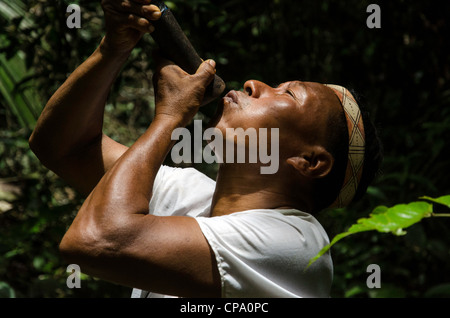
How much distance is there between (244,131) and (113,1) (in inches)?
22.1

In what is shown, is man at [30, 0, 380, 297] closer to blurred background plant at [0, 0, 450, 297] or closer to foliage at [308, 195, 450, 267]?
foliage at [308, 195, 450, 267]

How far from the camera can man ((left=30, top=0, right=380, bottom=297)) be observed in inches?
58.2

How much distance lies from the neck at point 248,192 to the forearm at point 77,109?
1.66ft

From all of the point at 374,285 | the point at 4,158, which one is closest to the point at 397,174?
the point at 374,285

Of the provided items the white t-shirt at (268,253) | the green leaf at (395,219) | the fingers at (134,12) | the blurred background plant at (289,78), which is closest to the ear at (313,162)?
the white t-shirt at (268,253)

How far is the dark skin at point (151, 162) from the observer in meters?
1.47

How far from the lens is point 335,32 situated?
4164mm

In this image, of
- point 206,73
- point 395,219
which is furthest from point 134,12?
point 395,219

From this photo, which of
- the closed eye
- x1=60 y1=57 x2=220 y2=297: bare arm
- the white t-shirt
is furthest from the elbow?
the closed eye

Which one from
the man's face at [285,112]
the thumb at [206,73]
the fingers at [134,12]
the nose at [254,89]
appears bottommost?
the man's face at [285,112]

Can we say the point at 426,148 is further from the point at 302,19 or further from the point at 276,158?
the point at 276,158

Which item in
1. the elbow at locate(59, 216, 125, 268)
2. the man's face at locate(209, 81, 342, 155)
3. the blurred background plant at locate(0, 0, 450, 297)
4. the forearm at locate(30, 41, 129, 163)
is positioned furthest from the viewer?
the blurred background plant at locate(0, 0, 450, 297)

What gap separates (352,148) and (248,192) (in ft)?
1.24

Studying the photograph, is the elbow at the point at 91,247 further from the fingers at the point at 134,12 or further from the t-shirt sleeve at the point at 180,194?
the fingers at the point at 134,12
